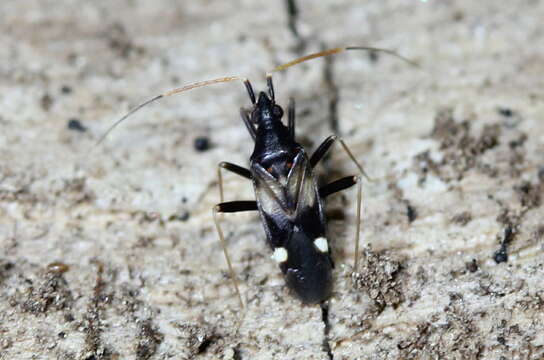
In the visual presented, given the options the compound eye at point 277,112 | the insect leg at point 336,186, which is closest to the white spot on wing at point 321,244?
the insect leg at point 336,186

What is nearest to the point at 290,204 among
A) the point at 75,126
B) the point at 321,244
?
the point at 321,244

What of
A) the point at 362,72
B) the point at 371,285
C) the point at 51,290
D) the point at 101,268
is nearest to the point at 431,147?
the point at 362,72

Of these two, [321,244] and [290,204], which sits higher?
[290,204]

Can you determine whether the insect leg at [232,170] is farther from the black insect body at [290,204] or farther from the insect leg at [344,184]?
the insect leg at [344,184]

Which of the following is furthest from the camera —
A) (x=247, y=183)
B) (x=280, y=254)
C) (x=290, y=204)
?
(x=247, y=183)

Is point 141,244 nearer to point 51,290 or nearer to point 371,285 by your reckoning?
point 51,290

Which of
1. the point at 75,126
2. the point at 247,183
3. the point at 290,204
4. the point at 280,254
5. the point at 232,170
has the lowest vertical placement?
the point at 280,254

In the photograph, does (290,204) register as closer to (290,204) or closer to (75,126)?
(290,204)
